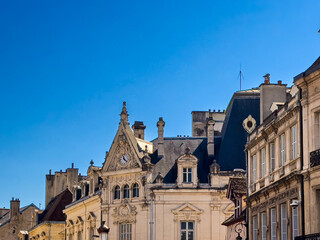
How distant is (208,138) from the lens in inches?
2623

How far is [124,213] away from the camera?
65.3 m

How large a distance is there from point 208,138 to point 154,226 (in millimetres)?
8745

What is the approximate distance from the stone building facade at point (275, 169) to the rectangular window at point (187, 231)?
20.9 meters

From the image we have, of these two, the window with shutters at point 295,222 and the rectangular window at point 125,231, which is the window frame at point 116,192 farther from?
the window with shutters at point 295,222

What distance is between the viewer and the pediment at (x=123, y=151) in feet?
217

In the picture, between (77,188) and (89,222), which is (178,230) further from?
(77,188)

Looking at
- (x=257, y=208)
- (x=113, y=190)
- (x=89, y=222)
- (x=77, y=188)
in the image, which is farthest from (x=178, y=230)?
(x=257, y=208)

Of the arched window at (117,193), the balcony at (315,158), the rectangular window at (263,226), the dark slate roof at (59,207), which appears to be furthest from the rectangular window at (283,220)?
the dark slate roof at (59,207)

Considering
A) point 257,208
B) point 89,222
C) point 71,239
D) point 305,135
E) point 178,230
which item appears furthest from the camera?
point 71,239

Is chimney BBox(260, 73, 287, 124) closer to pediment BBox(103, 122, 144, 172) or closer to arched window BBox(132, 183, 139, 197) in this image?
pediment BBox(103, 122, 144, 172)

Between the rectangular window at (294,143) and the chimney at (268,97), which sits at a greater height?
the chimney at (268,97)

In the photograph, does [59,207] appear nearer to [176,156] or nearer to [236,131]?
[176,156]

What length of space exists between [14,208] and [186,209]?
47043 mm

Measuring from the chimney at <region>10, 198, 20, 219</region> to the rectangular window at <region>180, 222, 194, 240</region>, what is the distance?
46.0 meters
